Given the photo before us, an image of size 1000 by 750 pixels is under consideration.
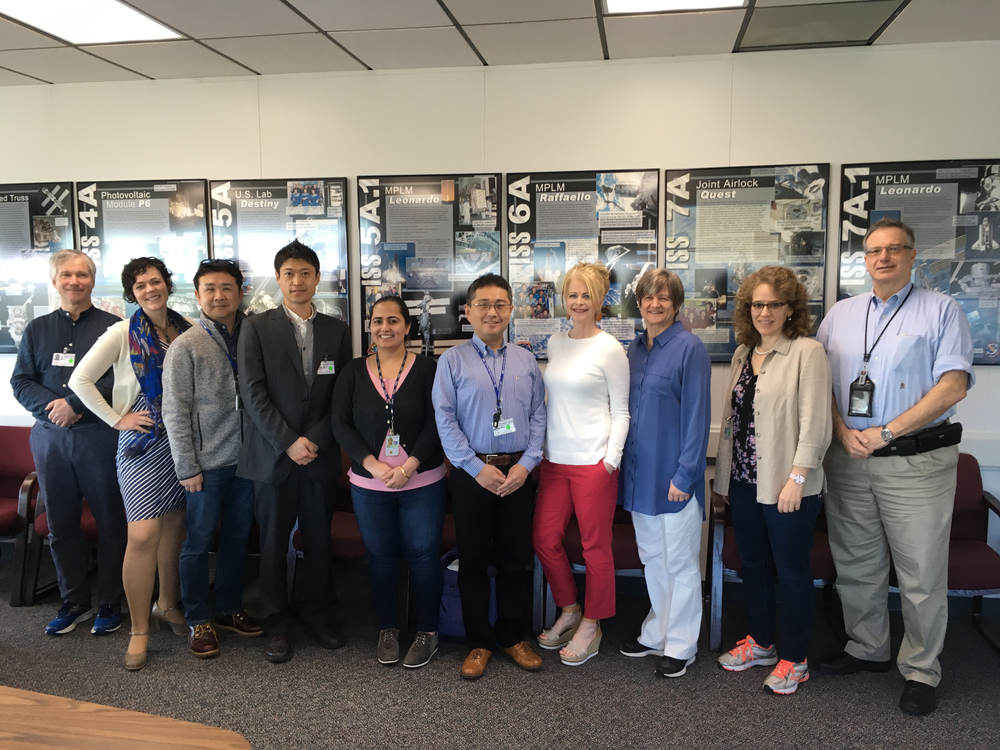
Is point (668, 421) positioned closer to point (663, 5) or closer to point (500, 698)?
point (500, 698)

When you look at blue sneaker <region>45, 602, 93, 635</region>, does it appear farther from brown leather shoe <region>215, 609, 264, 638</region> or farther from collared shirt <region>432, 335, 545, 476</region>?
collared shirt <region>432, 335, 545, 476</region>

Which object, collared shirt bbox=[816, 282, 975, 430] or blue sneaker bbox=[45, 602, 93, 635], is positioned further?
blue sneaker bbox=[45, 602, 93, 635]

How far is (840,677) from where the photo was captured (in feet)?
8.81

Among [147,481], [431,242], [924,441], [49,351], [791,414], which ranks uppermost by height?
[431,242]

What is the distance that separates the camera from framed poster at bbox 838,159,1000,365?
10.7ft

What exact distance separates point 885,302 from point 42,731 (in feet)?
9.79

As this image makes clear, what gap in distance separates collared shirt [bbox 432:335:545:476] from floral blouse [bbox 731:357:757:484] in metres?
0.82

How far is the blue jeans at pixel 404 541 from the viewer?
8.94 feet

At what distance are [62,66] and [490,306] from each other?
10.3 ft

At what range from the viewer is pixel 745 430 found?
2598mm

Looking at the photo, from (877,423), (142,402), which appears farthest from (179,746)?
(877,423)

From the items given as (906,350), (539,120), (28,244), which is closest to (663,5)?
(539,120)

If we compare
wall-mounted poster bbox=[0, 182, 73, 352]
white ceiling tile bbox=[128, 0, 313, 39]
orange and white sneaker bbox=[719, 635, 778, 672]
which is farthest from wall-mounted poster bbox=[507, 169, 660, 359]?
wall-mounted poster bbox=[0, 182, 73, 352]

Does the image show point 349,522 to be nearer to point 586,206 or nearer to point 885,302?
point 586,206
